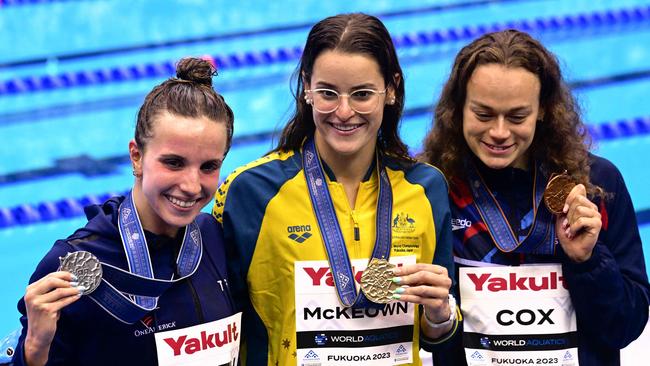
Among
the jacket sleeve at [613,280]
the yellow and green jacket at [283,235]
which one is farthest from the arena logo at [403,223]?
the jacket sleeve at [613,280]

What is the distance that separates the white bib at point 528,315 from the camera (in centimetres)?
235

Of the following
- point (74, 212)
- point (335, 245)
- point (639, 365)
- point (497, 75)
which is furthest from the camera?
point (74, 212)

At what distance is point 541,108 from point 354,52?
562 millimetres

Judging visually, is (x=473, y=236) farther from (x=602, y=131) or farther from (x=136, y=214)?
(x=602, y=131)

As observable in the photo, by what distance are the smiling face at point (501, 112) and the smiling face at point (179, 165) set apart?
27.1 inches

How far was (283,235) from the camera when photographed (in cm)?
221

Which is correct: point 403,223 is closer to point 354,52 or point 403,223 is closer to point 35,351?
point 354,52

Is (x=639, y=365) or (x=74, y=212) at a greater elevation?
(x=74, y=212)

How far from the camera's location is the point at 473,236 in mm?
2387

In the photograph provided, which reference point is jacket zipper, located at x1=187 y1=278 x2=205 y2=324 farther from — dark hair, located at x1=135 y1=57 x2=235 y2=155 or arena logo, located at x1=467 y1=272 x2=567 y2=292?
arena logo, located at x1=467 y1=272 x2=567 y2=292

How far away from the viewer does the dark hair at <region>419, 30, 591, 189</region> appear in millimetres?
2381

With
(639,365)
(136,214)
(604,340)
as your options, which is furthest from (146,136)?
(639,365)

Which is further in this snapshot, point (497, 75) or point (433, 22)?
point (433, 22)

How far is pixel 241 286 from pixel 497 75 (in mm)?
803
